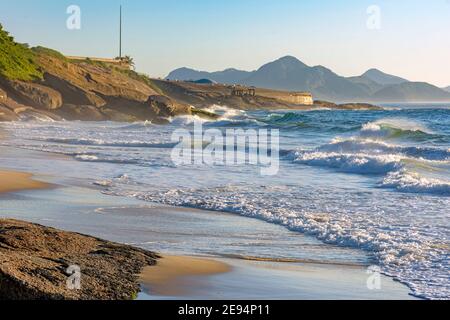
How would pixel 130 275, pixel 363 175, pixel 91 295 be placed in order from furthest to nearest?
pixel 363 175 < pixel 130 275 < pixel 91 295

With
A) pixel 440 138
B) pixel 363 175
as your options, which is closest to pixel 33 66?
pixel 440 138

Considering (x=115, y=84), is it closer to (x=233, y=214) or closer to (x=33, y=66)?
(x=33, y=66)

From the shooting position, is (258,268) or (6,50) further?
(6,50)

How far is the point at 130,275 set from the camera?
654cm

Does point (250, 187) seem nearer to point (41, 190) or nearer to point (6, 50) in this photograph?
point (41, 190)

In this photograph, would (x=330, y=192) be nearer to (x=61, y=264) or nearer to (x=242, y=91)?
(x=61, y=264)

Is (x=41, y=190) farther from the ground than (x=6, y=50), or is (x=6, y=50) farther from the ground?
(x=6, y=50)

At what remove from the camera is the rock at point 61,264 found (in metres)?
5.21

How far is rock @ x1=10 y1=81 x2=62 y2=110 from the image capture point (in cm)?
5597

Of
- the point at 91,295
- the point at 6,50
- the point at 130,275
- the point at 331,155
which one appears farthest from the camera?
the point at 6,50

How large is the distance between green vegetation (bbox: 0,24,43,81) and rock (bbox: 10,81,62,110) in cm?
120

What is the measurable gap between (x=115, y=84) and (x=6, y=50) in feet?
38.1

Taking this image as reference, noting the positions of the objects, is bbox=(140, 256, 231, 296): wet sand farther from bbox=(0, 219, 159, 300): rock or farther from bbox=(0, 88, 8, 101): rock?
bbox=(0, 88, 8, 101): rock

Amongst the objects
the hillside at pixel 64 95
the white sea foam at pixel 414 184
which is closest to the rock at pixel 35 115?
the hillside at pixel 64 95
